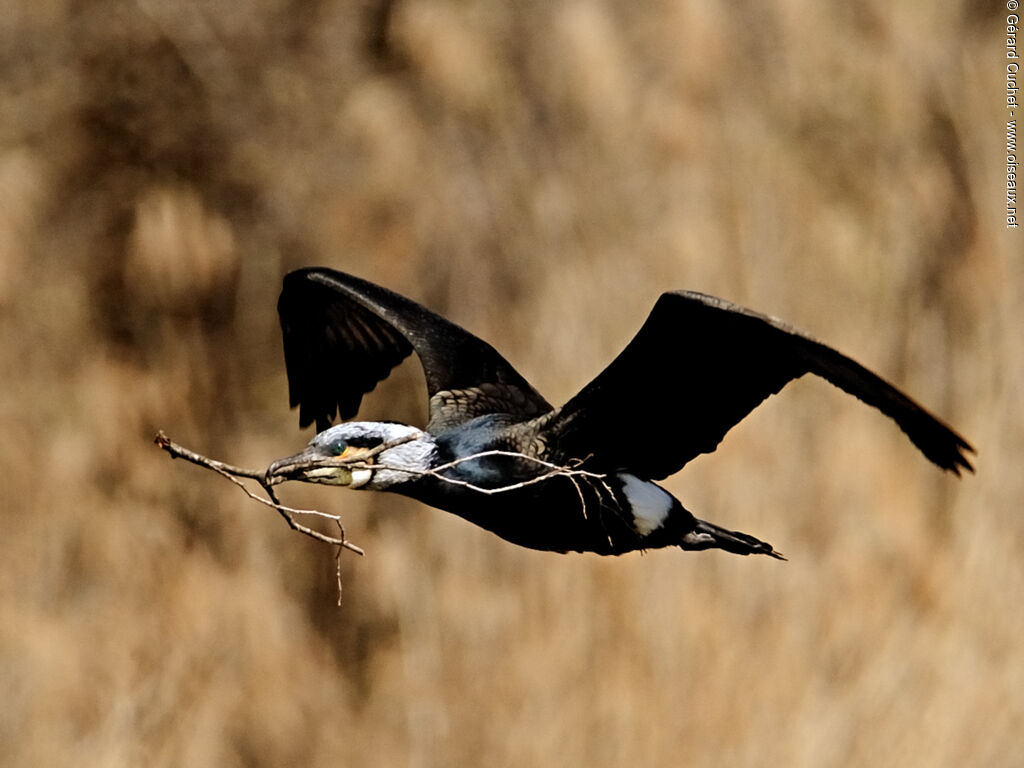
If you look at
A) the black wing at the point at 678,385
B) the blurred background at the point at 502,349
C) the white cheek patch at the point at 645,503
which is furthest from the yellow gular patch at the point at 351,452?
the blurred background at the point at 502,349

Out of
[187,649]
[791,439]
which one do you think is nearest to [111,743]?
[187,649]

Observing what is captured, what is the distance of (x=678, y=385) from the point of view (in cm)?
354

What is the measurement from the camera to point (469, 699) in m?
5.77

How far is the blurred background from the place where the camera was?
5805mm

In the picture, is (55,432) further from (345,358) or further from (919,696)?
(919,696)

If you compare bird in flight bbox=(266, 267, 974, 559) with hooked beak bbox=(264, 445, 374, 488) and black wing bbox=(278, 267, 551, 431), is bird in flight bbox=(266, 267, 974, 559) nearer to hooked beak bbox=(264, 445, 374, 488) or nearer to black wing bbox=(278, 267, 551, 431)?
hooked beak bbox=(264, 445, 374, 488)

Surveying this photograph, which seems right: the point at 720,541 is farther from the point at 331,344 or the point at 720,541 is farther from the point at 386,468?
the point at 331,344

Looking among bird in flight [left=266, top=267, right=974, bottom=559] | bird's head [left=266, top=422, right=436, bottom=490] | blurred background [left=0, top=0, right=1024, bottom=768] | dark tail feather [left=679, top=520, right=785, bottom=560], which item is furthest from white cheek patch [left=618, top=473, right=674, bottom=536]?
blurred background [left=0, top=0, right=1024, bottom=768]

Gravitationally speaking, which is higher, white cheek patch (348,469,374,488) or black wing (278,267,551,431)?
black wing (278,267,551,431)

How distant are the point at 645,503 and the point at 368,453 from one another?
62 cm

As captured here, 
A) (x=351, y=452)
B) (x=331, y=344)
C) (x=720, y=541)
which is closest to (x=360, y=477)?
(x=351, y=452)

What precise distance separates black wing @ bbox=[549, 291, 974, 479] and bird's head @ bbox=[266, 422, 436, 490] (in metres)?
0.28

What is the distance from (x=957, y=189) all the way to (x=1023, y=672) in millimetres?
1749

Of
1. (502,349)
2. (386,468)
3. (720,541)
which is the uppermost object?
(502,349)
